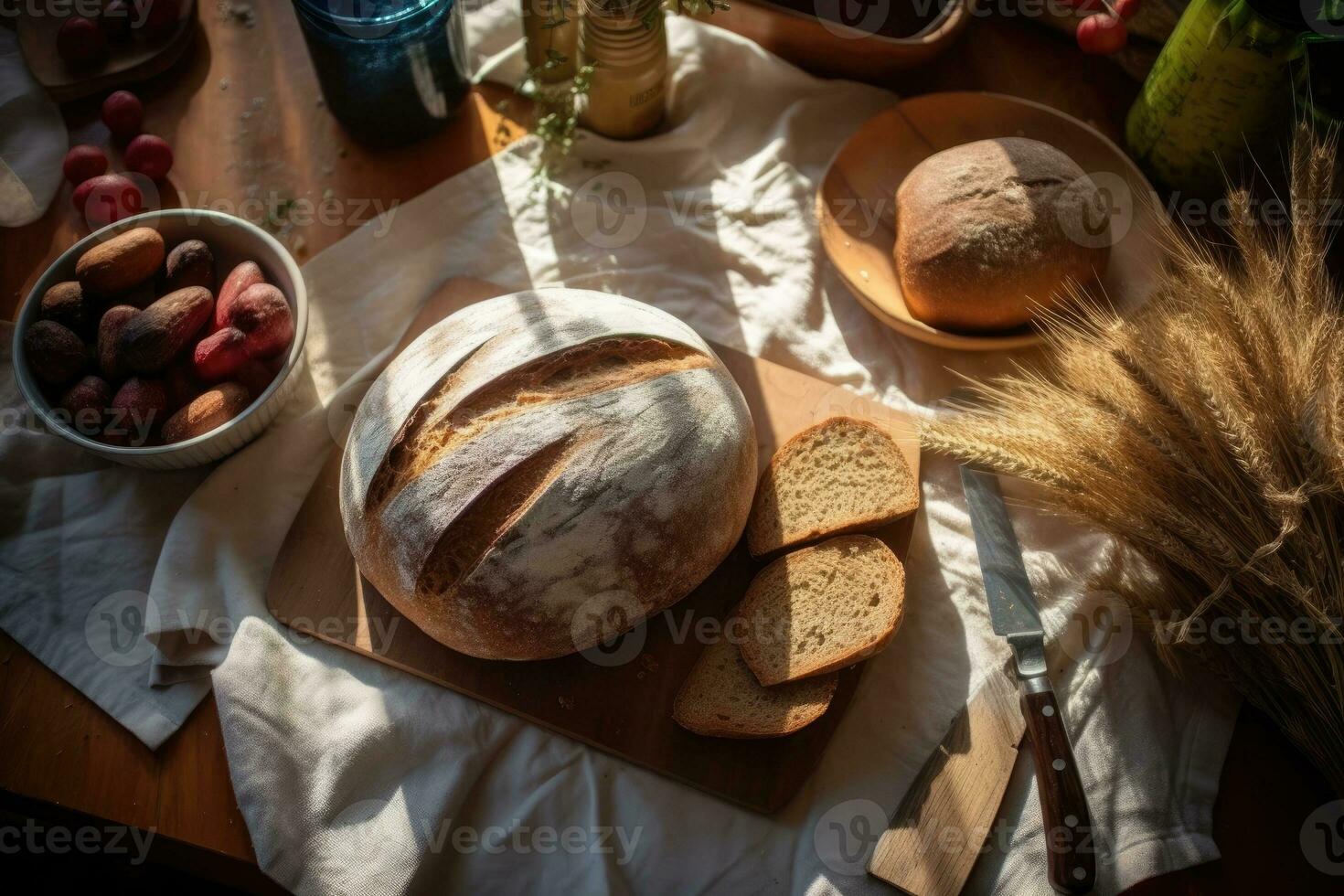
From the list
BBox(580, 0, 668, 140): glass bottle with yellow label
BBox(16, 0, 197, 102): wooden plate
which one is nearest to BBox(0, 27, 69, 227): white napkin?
BBox(16, 0, 197, 102): wooden plate

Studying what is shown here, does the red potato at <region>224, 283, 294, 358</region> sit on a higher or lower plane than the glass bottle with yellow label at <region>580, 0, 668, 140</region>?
lower

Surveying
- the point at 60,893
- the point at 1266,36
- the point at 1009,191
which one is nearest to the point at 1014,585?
the point at 1009,191

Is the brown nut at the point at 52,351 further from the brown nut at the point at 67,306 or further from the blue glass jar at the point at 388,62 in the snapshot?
the blue glass jar at the point at 388,62

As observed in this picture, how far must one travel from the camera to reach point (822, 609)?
1461 millimetres

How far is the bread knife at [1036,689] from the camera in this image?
131 centimetres

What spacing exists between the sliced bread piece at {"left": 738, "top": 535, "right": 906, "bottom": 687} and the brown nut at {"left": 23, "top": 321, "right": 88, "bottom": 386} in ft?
3.68

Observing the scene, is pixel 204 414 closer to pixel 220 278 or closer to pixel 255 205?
pixel 220 278

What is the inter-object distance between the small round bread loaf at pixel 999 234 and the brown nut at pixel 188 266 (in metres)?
1.22

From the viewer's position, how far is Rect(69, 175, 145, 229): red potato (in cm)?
171

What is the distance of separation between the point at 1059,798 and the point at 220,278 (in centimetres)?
159

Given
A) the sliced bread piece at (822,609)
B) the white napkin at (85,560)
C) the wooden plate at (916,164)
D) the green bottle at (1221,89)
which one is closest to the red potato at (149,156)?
the white napkin at (85,560)

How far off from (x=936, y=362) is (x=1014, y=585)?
1.52 feet

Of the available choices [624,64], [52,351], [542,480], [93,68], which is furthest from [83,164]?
[542,480]
